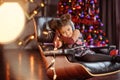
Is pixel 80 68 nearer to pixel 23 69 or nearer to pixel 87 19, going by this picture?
pixel 23 69

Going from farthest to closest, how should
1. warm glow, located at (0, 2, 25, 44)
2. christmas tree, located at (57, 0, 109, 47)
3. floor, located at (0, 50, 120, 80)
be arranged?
1. warm glow, located at (0, 2, 25, 44)
2. christmas tree, located at (57, 0, 109, 47)
3. floor, located at (0, 50, 120, 80)

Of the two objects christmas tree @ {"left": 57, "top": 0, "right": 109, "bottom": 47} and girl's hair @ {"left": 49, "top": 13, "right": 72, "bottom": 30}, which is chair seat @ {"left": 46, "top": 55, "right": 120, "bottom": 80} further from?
christmas tree @ {"left": 57, "top": 0, "right": 109, "bottom": 47}

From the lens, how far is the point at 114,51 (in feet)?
10.9

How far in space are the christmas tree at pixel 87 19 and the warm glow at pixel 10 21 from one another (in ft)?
4.42

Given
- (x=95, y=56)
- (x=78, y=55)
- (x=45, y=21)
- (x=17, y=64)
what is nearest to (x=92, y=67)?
(x=95, y=56)

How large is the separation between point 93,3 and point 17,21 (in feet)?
6.59

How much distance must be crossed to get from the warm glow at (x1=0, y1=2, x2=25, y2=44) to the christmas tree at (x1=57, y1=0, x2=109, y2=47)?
135 centimetres

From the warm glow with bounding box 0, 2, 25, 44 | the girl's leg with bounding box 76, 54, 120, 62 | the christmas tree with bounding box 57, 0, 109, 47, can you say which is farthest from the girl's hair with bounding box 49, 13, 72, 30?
the warm glow with bounding box 0, 2, 25, 44

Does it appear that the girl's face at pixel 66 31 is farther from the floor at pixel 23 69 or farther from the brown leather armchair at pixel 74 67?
the floor at pixel 23 69

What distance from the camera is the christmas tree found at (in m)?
6.31

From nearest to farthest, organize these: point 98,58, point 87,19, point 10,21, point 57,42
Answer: point 98,58 → point 57,42 → point 87,19 → point 10,21

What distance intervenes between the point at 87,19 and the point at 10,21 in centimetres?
201

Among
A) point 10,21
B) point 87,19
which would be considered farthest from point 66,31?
point 10,21

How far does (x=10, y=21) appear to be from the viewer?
23.2 feet
